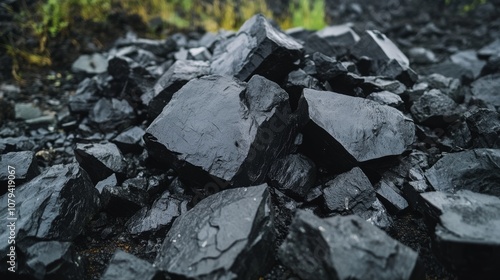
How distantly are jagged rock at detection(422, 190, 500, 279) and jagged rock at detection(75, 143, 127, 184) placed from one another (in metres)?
2.23

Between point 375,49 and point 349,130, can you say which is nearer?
point 349,130

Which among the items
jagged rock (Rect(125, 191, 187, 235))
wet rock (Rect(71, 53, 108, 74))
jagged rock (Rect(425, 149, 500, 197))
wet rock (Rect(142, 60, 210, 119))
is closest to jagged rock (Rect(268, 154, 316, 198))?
jagged rock (Rect(125, 191, 187, 235))

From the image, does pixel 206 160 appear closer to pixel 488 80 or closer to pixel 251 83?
pixel 251 83

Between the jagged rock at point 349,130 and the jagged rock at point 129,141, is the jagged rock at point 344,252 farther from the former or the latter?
the jagged rock at point 129,141

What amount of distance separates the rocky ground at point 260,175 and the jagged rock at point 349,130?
10 mm

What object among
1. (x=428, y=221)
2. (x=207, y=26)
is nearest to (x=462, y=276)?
(x=428, y=221)

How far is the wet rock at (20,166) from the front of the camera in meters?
2.47

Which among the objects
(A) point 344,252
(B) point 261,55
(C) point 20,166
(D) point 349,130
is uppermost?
(B) point 261,55

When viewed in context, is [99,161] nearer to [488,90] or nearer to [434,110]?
[434,110]

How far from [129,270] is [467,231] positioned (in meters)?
1.86

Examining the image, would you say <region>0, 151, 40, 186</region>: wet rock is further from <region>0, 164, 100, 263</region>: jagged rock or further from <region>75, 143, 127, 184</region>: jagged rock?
<region>75, 143, 127, 184</region>: jagged rock

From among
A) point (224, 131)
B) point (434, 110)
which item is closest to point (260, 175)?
point (224, 131)

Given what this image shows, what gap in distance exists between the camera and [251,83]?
8.79 ft

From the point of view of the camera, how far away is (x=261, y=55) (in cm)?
292
